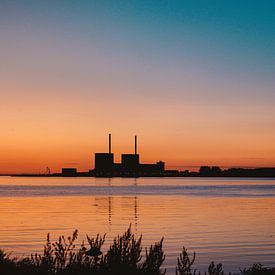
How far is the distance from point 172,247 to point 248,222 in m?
15.8

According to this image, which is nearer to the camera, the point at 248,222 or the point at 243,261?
the point at 243,261

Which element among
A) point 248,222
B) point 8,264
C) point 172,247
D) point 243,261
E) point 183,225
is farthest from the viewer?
point 248,222

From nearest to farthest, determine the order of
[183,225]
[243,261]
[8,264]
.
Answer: [8,264]
[243,261]
[183,225]

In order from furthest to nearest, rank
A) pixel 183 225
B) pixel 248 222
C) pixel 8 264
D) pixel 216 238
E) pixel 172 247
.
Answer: pixel 248 222 → pixel 183 225 → pixel 216 238 → pixel 172 247 → pixel 8 264

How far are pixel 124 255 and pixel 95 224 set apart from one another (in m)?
27.4

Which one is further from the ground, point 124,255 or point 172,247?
point 124,255

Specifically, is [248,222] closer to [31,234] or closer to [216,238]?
[216,238]

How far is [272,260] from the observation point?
22641mm

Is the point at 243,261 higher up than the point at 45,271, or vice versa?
the point at 45,271

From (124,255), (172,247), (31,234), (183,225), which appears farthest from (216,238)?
(124,255)

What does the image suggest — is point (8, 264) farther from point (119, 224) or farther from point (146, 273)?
point (119, 224)

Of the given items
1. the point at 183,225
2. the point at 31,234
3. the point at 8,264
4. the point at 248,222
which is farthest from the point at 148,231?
the point at 8,264

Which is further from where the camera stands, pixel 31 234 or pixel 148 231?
pixel 148 231

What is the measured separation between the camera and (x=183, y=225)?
37.5 meters
